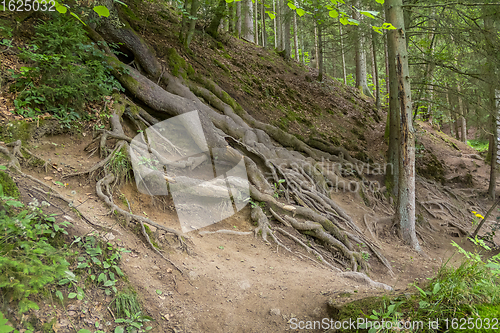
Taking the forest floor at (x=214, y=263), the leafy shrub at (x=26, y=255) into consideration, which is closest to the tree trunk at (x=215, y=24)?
the forest floor at (x=214, y=263)

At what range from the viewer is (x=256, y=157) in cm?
722

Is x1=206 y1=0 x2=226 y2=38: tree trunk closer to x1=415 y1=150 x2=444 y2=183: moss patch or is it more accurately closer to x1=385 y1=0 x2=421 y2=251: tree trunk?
x1=385 y1=0 x2=421 y2=251: tree trunk

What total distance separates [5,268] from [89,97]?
166 inches

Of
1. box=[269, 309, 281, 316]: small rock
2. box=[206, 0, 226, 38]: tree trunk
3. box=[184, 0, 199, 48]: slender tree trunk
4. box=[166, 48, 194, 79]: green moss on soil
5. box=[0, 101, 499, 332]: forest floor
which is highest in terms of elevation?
box=[206, 0, 226, 38]: tree trunk

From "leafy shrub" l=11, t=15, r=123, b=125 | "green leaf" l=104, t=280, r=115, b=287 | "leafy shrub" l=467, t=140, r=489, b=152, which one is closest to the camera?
"green leaf" l=104, t=280, r=115, b=287

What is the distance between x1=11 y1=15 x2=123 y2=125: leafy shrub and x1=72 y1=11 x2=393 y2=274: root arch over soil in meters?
0.76

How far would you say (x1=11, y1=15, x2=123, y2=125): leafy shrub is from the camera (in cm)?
465

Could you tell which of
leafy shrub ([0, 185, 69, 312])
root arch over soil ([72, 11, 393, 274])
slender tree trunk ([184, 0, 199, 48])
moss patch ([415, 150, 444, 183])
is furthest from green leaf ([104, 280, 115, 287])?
moss patch ([415, 150, 444, 183])

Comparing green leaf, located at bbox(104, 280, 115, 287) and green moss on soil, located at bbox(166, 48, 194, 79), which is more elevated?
green moss on soil, located at bbox(166, 48, 194, 79)

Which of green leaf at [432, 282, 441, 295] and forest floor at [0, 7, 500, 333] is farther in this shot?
forest floor at [0, 7, 500, 333]

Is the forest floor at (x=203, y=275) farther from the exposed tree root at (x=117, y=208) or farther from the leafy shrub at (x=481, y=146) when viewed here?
the leafy shrub at (x=481, y=146)

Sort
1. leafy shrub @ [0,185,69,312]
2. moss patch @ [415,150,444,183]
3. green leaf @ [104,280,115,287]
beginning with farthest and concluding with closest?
moss patch @ [415,150,444,183] < green leaf @ [104,280,115,287] < leafy shrub @ [0,185,69,312]

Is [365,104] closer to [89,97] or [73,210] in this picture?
[89,97]

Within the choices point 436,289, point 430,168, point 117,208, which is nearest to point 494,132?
point 430,168
